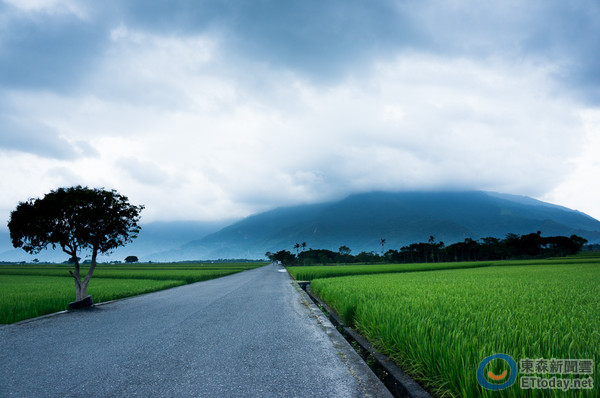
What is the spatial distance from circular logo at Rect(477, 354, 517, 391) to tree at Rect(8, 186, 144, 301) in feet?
47.7

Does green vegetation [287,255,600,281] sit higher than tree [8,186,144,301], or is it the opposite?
tree [8,186,144,301]

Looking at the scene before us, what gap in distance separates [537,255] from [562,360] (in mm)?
143504

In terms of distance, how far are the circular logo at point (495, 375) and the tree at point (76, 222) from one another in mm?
14532

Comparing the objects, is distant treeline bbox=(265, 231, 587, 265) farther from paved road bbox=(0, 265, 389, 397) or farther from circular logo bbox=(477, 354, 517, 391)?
circular logo bbox=(477, 354, 517, 391)

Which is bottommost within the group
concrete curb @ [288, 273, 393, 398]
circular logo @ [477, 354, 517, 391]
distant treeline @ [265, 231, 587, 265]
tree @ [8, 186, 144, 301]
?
distant treeline @ [265, 231, 587, 265]

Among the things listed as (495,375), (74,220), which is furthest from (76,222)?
(495,375)

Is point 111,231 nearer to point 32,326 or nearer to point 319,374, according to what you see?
point 32,326

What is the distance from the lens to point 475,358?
11.4ft

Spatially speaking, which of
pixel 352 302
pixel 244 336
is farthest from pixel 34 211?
pixel 352 302

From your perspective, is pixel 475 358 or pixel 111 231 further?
pixel 111 231

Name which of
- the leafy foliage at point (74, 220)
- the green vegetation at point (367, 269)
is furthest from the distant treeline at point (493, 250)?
the leafy foliage at point (74, 220)

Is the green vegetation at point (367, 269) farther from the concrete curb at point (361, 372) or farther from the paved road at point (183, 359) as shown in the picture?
the concrete curb at point (361, 372)

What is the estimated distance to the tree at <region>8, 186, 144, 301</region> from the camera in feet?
44.0

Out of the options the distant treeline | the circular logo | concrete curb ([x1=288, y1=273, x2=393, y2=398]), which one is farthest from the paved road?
the distant treeline
